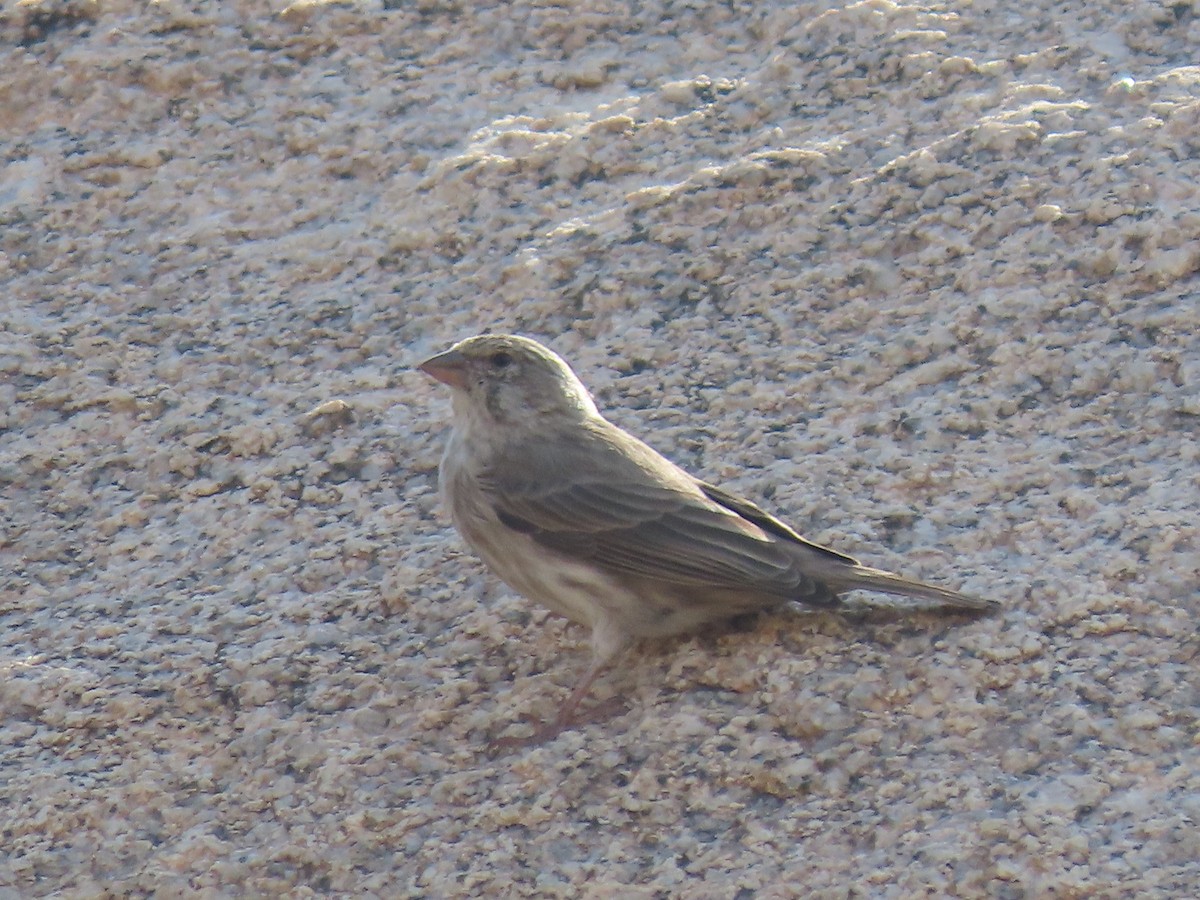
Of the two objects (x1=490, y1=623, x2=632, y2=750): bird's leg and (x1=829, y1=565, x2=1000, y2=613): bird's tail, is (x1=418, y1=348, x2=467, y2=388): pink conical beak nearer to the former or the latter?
(x1=490, y1=623, x2=632, y2=750): bird's leg

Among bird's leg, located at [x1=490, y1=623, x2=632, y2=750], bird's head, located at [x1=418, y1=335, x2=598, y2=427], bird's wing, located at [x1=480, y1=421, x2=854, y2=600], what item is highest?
bird's head, located at [x1=418, y1=335, x2=598, y2=427]

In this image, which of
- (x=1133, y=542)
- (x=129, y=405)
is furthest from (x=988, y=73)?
(x=129, y=405)

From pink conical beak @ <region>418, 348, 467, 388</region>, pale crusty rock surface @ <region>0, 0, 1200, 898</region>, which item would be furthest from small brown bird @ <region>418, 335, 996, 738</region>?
pale crusty rock surface @ <region>0, 0, 1200, 898</region>

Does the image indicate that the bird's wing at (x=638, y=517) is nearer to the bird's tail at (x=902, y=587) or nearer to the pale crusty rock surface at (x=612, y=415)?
the bird's tail at (x=902, y=587)

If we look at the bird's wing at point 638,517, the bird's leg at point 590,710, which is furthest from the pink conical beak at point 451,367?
the bird's leg at point 590,710

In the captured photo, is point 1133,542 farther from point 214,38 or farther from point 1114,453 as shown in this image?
point 214,38

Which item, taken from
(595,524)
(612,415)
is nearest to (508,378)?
(612,415)
